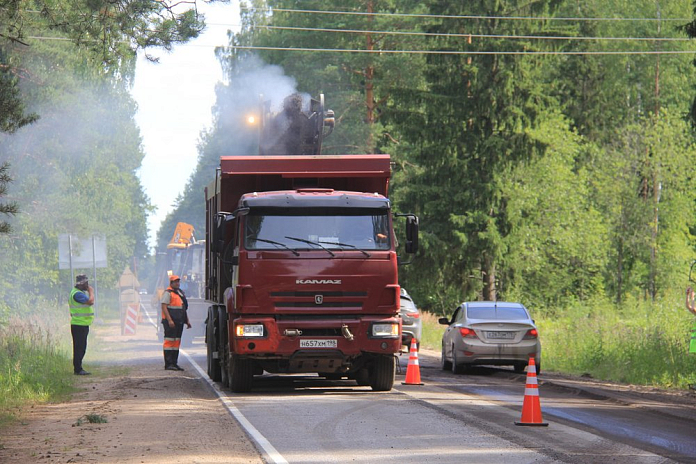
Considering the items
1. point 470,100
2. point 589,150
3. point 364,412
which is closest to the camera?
point 364,412

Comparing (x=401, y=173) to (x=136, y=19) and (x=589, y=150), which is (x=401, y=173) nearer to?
(x=589, y=150)

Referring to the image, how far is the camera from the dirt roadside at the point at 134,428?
1077 centimetres

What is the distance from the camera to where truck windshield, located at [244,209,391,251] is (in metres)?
17.2

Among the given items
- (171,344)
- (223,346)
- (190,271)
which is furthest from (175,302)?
(190,271)

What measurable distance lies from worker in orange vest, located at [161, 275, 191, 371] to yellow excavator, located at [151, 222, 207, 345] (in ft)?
28.9

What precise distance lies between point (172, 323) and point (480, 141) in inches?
852

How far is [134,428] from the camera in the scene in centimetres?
1289

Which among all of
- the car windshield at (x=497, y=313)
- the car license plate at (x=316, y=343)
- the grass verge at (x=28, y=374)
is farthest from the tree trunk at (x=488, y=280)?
the car license plate at (x=316, y=343)

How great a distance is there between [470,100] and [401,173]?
7.46 m

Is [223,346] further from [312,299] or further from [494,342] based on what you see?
[494,342]

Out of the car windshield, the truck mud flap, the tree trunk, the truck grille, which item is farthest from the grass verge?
the tree trunk

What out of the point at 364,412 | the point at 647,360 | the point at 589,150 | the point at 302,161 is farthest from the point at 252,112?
the point at 589,150

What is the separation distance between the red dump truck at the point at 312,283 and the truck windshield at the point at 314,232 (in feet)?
0.05

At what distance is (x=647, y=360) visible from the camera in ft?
70.7
